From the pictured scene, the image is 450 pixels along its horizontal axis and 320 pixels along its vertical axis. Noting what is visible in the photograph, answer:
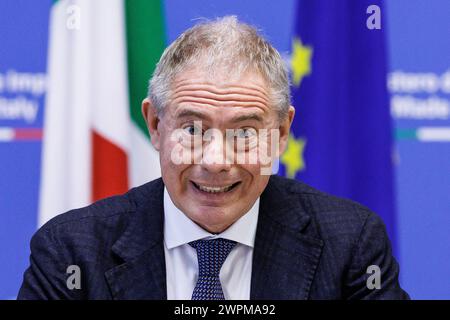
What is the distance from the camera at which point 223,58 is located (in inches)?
83.7

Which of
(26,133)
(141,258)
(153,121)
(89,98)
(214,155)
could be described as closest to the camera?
(214,155)

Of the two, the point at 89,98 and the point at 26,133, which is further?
the point at 26,133

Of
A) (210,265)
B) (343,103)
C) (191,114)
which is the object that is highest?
(343,103)

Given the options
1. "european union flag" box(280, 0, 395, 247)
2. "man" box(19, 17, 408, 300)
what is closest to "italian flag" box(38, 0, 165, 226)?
"european union flag" box(280, 0, 395, 247)

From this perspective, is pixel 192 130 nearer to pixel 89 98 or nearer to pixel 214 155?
pixel 214 155

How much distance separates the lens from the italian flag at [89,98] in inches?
125

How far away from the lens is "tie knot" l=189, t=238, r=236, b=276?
2.21 m

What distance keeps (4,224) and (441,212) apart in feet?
7.05

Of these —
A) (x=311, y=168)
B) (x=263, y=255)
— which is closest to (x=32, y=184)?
(x=311, y=168)

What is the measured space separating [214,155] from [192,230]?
301 millimetres

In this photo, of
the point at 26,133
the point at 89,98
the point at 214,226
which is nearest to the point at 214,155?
the point at 214,226

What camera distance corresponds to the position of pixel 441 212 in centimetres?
348
